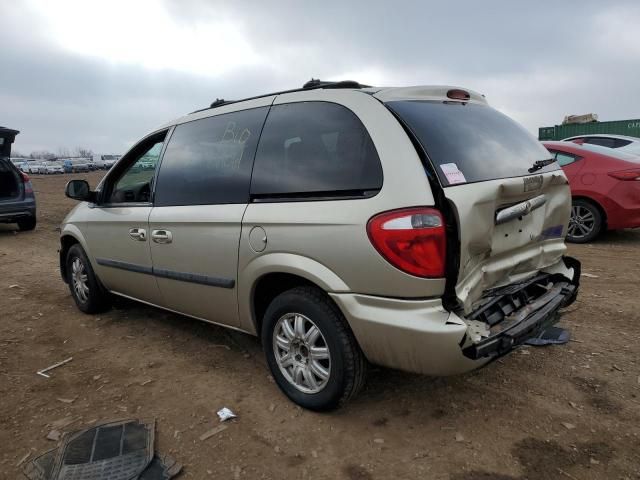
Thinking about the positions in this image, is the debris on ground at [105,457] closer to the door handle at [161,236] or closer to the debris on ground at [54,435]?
the debris on ground at [54,435]

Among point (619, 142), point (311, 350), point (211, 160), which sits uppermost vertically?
point (619, 142)

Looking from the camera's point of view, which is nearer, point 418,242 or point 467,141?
point 418,242

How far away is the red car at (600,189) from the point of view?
243 inches

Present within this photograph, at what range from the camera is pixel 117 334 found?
4.05 m

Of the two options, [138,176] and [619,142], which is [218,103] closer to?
[138,176]

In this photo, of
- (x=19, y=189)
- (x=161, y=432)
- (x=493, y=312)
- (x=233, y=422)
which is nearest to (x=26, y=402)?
(x=161, y=432)

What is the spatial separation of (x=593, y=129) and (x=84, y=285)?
82.2 ft

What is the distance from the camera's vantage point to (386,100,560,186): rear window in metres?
2.34

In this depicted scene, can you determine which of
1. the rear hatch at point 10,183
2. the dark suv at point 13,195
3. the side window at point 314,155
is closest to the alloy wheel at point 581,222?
the side window at point 314,155

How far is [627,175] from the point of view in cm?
613

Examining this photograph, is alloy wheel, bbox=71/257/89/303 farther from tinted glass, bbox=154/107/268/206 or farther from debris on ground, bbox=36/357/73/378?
tinted glass, bbox=154/107/268/206

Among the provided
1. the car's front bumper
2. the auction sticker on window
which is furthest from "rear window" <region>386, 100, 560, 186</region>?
the car's front bumper

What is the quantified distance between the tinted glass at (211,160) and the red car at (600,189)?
4811mm

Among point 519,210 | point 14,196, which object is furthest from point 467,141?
point 14,196
